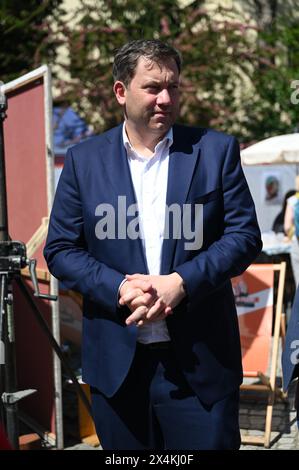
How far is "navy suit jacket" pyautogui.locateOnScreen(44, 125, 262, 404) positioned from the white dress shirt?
4 cm

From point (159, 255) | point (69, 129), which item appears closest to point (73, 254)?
point (159, 255)

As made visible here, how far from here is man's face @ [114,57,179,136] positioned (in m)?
2.70

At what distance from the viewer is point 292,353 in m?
3.06

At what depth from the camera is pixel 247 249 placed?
107 inches

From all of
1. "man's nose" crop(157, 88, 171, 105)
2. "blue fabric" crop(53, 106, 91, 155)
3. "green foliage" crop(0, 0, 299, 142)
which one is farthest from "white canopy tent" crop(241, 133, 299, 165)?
"man's nose" crop(157, 88, 171, 105)

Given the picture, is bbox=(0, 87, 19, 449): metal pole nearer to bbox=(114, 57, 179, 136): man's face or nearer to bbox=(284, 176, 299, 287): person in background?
bbox=(114, 57, 179, 136): man's face

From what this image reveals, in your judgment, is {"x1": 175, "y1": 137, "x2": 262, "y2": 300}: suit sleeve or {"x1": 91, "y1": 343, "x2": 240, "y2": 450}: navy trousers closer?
{"x1": 175, "y1": 137, "x2": 262, "y2": 300}: suit sleeve

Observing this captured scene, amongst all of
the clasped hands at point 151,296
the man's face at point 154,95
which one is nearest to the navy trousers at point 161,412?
the clasped hands at point 151,296

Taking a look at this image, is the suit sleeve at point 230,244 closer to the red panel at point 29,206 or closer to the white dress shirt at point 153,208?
the white dress shirt at point 153,208

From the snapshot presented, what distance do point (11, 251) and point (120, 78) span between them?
47.3 inches

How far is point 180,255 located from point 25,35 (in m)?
11.6

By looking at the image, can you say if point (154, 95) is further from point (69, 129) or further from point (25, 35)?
point (69, 129)
